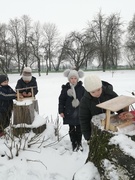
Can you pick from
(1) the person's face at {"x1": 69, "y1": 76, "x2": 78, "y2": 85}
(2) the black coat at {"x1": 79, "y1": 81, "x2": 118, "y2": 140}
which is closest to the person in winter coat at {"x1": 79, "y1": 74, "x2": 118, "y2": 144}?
(2) the black coat at {"x1": 79, "y1": 81, "x2": 118, "y2": 140}

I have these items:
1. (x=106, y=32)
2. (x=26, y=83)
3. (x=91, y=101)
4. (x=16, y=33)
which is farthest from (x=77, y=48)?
(x=91, y=101)

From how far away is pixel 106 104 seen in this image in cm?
198

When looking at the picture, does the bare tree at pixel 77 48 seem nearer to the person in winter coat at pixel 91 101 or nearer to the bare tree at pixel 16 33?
the bare tree at pixel 16 33

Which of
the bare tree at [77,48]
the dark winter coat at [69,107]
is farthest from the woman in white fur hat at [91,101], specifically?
the bare tree at [77,48]

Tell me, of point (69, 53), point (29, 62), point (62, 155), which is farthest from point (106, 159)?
point (29, 62)

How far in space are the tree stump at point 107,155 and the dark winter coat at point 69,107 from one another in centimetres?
134

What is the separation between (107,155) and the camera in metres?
1.96

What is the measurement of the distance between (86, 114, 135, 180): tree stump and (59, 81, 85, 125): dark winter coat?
52.6 inches

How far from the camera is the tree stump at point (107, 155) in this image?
5.90 feet

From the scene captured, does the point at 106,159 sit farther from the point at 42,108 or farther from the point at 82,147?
the point at 42,108

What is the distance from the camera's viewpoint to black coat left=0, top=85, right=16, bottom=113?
3.79 metres

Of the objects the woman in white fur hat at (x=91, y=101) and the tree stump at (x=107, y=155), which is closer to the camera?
the tree stump at (x=107, y=155)

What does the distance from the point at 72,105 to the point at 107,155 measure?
1.70 meters

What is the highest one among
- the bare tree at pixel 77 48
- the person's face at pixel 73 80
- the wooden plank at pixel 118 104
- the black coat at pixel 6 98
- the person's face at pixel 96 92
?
the bare tree at pixel 77 48
